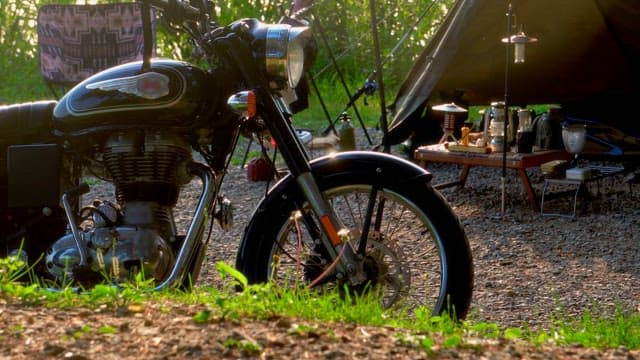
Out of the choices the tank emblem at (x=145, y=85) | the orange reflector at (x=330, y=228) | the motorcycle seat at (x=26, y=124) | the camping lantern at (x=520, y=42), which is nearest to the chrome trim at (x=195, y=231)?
the tank emblem at (x=145, y=85)


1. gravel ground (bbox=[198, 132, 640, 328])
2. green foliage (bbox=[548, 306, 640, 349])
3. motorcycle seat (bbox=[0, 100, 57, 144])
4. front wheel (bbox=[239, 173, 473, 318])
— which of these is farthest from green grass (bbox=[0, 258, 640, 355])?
gravel ground (bbox=[198, 132, 640, 328])

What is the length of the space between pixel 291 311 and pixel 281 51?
0.87 meters

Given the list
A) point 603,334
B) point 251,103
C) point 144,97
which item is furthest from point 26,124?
point 603,334

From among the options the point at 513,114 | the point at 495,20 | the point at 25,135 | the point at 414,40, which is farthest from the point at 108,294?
the point at 414,40

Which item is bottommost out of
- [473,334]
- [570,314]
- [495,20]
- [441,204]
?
[570,314]

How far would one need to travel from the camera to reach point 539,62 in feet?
27.6

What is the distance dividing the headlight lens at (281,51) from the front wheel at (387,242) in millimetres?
326

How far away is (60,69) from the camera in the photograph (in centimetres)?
883

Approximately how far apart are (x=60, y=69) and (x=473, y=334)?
640 centimetres

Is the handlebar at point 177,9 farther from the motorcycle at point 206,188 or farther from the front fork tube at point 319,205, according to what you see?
the front fork tube at point 319,205

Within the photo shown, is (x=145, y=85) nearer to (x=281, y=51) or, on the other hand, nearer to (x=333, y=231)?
(x=281, y=51)

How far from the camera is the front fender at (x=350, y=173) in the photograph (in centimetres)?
353

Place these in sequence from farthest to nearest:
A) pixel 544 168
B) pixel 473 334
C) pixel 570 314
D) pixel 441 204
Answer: pixel 544 168
pixel 570 314
pixel 441 204
pixel 473 334

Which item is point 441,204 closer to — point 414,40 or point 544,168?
point 544,168
